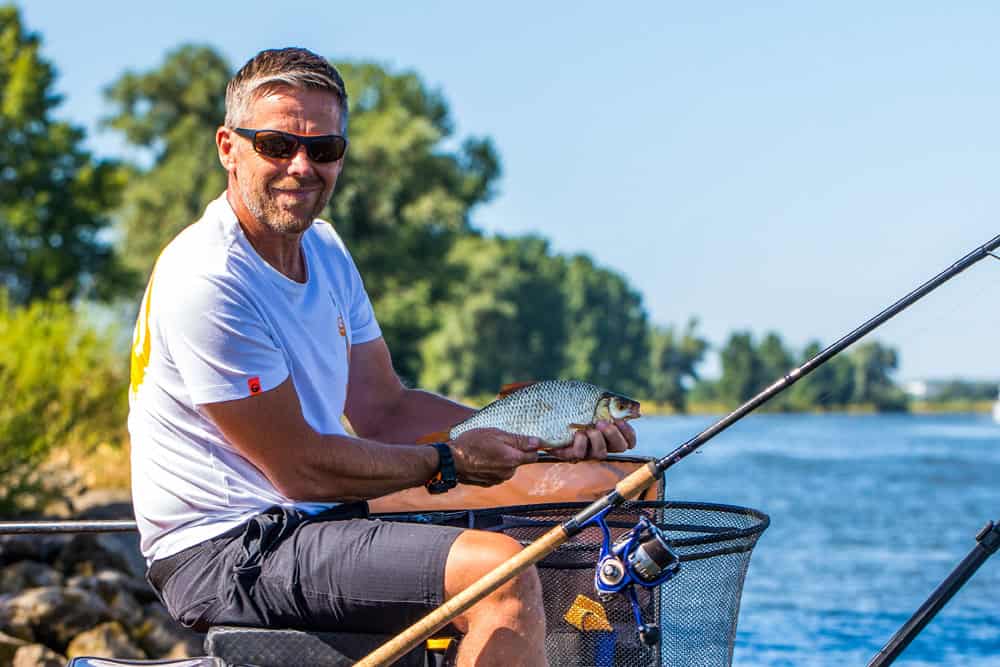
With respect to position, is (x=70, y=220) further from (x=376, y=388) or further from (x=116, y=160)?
(x=376, y=388)

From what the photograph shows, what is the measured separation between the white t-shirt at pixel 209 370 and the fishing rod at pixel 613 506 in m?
0.49

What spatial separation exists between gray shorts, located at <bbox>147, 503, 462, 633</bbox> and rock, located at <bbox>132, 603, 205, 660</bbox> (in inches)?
195

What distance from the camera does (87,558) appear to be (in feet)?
31.3

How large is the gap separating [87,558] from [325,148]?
21.6 feet

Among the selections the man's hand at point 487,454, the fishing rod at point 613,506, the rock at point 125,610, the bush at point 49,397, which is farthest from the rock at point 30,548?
the fishing rod at point 613,506

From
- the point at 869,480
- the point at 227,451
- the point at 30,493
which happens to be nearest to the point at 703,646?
the point at 227,451

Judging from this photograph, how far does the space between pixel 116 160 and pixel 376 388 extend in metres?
27.9

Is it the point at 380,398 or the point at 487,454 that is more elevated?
the point at 380,398

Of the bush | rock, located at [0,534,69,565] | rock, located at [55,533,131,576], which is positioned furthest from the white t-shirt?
the bush

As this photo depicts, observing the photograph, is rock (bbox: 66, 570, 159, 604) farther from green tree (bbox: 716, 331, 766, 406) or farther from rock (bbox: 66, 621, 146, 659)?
green tree (bbox: 716, 331, 766, 406)

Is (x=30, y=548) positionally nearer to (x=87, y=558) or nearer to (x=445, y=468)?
(x=87, y=558)

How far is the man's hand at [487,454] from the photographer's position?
349 centimetres

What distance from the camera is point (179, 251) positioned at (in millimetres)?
3453

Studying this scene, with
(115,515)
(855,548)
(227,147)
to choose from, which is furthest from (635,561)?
(855,548)
